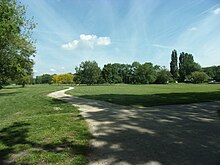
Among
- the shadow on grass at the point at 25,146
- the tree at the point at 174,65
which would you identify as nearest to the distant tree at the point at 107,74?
the tree at the point at 174,65

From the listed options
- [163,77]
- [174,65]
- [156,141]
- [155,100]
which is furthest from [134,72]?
[156,141]

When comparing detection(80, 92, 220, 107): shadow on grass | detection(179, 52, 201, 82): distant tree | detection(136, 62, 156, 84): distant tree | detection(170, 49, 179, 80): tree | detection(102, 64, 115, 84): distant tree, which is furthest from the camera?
detection(170, 49, 179, 80): tree

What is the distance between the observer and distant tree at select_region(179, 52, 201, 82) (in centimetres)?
11722

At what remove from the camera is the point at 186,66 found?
387 feet

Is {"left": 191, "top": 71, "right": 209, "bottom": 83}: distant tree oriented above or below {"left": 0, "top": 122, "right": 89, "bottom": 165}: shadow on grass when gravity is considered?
above

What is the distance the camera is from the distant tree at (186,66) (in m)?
117

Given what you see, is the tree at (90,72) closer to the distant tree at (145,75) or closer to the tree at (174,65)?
the distant tree at (145,75)

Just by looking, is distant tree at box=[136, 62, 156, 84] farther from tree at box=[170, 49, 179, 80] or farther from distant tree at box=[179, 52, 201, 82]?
distant tree at box=[179, 52, 201, 82]

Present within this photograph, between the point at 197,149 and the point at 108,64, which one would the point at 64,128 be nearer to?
the point at 197,149

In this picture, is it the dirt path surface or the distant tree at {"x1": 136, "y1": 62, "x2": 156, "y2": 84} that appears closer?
the dirt path surface

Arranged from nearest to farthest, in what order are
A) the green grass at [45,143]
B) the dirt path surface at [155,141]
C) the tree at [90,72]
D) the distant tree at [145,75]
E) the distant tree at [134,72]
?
the dirt path surface at [155,141]
the green grass at [45,143]
the tree at [90,72]
the distant tree at [145,75]
the distant tree at [134,72]

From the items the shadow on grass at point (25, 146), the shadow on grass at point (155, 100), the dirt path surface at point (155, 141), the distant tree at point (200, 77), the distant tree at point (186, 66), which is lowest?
the shadow on grass at point (25, 146)

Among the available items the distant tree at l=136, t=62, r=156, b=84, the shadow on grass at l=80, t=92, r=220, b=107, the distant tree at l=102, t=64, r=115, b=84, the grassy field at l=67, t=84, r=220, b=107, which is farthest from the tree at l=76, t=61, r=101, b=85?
the shadow on grass at l=80, t=92, r=220, b=107

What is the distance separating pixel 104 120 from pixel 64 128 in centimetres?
186
